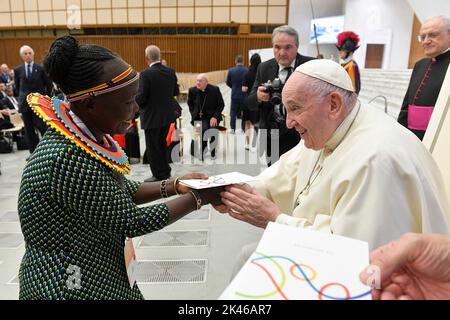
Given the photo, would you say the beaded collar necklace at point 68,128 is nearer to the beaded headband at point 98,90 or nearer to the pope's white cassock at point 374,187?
the beaded headband at point 98,90

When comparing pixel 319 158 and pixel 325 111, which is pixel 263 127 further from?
pixel 325 111

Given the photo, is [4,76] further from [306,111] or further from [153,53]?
[306,111]

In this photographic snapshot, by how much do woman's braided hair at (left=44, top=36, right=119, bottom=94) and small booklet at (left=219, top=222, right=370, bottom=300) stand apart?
0.78 m

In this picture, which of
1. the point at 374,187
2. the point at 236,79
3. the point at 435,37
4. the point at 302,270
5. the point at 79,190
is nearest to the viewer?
the point at 302,270

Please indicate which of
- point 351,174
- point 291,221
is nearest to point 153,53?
point 291,221

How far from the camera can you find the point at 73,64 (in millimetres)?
1189

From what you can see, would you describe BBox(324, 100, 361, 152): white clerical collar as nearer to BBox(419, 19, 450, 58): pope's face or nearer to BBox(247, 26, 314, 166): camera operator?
BBox(247, 26, 314, 166): camera operator

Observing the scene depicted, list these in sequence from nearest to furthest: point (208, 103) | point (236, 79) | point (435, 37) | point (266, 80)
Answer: point (435, 37) < point (266, 80) < point (208, 103) < point (236, 79)

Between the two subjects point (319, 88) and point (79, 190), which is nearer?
point (79, 190)

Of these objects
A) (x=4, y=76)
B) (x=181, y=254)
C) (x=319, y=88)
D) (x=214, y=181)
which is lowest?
(x=181, y=254)

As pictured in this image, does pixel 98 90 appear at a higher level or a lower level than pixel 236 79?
higher

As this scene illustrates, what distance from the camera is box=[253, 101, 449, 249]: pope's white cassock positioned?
1437 mm

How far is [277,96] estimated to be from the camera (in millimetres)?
3156

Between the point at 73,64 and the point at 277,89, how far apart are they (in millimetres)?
2234
